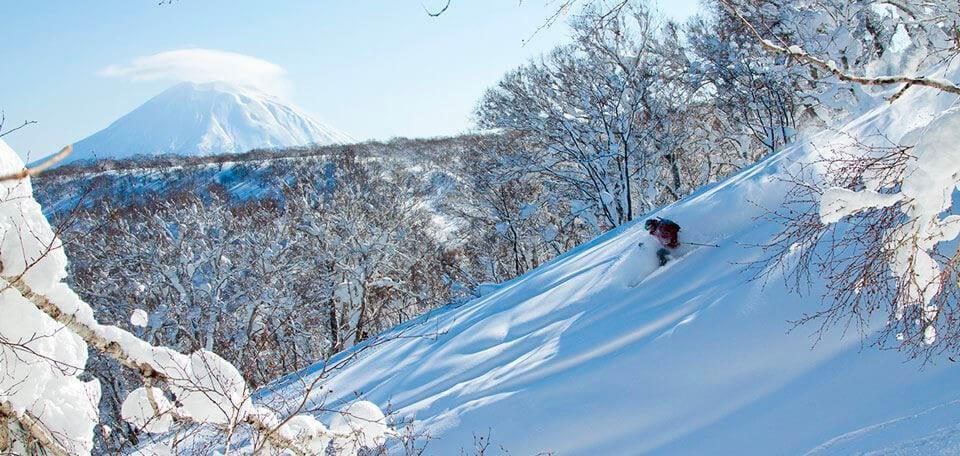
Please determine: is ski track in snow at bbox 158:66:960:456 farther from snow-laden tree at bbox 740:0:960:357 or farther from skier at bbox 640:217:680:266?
snow-laden tree at bbox 740:0:960:357

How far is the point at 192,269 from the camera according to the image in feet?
64.5

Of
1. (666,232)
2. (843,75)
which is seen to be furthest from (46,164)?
(666,232)

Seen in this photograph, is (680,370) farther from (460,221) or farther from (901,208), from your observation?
(460,221)

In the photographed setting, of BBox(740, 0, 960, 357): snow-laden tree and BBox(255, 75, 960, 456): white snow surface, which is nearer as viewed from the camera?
BBox(740, 0, 960, 357): snow-laden tree

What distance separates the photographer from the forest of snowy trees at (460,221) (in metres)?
3.26

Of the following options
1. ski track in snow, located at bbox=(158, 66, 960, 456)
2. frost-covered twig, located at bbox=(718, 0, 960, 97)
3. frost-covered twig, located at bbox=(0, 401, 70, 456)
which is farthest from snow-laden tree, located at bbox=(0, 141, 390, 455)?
frost-covered twig, located at bbox=(718, 0, 960, 97)

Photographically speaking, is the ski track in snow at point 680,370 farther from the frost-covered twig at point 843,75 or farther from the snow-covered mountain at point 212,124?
the snow-covered mountain at point 212,124

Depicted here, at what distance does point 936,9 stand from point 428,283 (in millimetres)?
23775

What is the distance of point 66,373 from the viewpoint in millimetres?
2865

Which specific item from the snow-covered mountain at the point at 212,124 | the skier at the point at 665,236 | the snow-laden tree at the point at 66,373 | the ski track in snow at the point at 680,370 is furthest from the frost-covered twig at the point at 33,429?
the snow-covered mountain at the point at 212,124

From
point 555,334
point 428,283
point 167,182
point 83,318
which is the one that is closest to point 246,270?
point 428,283

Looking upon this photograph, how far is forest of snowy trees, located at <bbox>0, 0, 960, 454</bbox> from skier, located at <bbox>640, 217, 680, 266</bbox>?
158cm

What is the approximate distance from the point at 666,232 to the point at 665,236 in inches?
2.4

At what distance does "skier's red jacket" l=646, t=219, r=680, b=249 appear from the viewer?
9383mm
